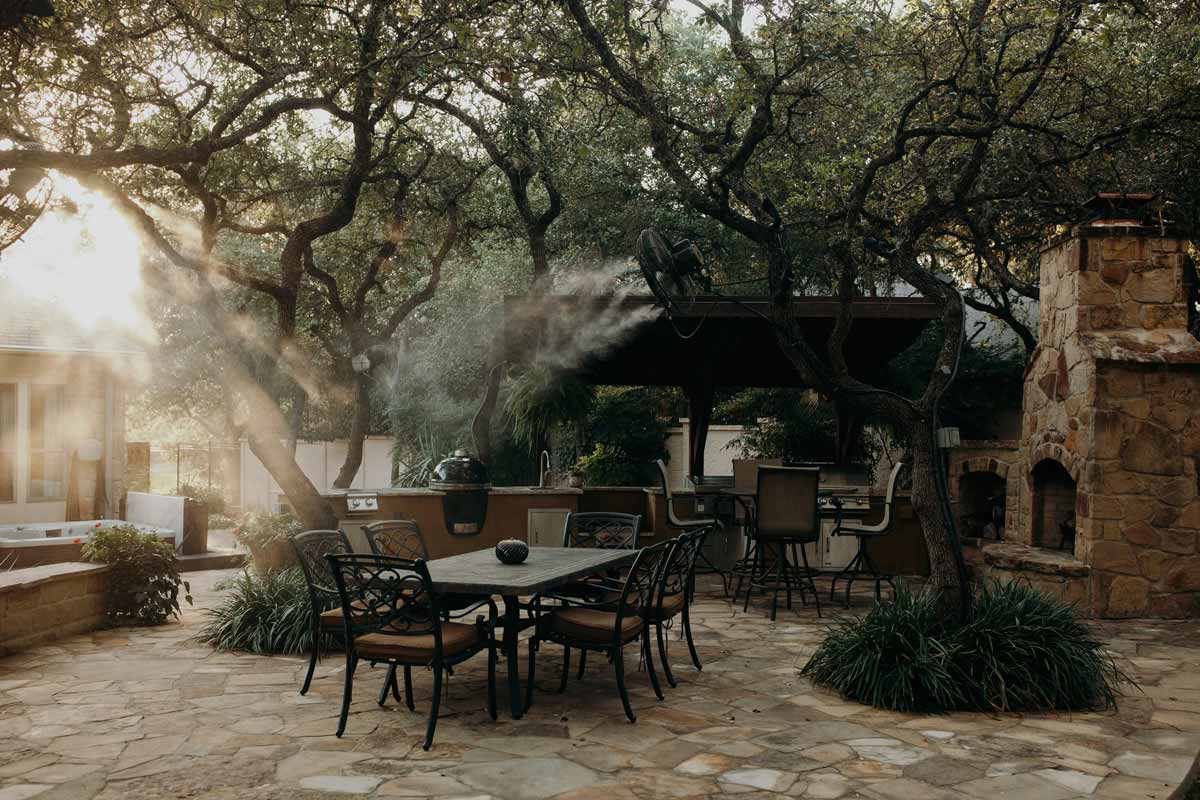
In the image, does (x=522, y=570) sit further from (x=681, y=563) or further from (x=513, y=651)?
(x=681, y=563)

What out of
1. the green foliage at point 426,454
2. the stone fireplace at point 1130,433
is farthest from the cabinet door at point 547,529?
the green foliage at point 426,454

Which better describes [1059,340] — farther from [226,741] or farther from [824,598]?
[226,741]

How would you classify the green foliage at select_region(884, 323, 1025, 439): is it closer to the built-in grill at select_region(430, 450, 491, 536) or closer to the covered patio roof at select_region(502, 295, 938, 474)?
the covered patio roof at select_region(502, 295, 938, 474)

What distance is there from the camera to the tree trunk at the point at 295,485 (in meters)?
7.62

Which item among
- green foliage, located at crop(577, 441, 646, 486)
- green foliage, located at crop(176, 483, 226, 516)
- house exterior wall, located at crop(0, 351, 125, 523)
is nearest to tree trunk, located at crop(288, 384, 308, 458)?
green foliage, located at crop(176, 483, 226, 516)

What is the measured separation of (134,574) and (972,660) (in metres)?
5.98

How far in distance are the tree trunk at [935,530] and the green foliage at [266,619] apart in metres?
3.92

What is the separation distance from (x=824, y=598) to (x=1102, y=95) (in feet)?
16.8

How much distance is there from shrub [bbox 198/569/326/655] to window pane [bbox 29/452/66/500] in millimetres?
5609

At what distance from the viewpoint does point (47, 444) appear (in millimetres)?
11016

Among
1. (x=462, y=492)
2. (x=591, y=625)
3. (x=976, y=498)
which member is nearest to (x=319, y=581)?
(x=591, y=625)

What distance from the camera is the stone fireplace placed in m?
7.29

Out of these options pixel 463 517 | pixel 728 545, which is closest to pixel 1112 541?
pixel 728 545

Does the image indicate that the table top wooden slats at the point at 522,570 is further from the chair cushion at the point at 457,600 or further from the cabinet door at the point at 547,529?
the cabinet door at the point at 547,529
